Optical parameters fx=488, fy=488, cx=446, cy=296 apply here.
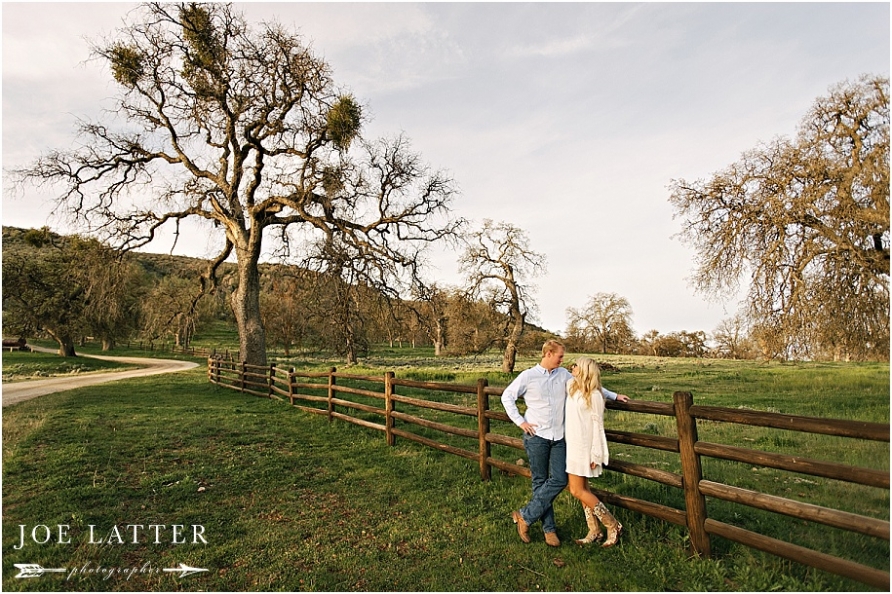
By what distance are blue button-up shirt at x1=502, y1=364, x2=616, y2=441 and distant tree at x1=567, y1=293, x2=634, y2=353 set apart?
148ft

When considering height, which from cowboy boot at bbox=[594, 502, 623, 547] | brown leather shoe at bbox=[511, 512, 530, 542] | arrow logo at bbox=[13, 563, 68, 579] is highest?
cowboy boot at bbox=[594, 502, 623, 547]

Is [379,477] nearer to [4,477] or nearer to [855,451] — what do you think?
[4,477]

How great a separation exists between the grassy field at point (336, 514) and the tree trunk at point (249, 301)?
23.3ft

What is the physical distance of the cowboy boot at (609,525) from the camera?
4828mm

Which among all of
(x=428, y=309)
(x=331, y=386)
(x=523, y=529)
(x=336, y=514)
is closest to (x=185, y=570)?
(x=336, y=514)

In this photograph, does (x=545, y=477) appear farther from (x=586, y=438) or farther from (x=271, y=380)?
(x=271, y=380)

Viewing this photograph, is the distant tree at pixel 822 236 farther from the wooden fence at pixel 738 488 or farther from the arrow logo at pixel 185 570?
the arrow logo at pixel 185 570

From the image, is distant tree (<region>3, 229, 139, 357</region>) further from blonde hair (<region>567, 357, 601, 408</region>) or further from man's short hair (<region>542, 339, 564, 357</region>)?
blonde hair (<region>567, 357, 601, 408</region>)

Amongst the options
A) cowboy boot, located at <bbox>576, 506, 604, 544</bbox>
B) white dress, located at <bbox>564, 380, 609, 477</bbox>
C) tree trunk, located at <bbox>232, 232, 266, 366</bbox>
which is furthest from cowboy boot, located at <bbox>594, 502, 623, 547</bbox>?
tree trunk, located at <bbox>232, 232, 266, 366</bbox>

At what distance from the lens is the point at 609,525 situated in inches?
191

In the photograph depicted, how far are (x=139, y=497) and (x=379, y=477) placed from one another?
325 cm

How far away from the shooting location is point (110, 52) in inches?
641

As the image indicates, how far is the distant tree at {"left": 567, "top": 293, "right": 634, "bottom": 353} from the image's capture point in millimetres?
49625

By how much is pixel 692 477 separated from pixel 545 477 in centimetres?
142
